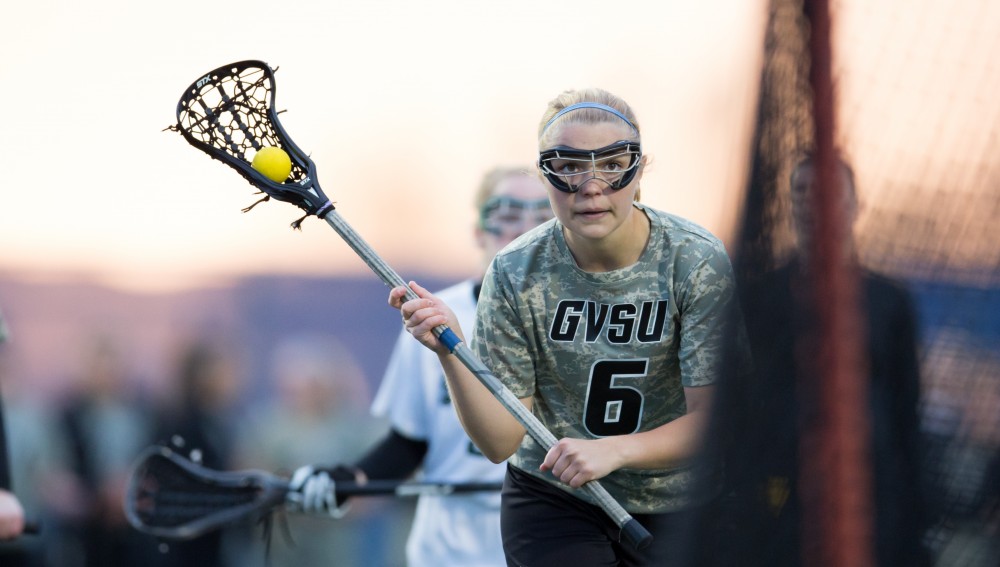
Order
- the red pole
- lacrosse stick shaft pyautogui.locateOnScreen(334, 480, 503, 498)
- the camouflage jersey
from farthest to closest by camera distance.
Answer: lacrosse stick shaft pyautogui.locateOnScreen(334, 480, 503, 498), the camouflage jersey, the red pole

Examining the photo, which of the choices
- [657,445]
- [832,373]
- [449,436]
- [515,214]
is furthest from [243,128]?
→ [449,436]

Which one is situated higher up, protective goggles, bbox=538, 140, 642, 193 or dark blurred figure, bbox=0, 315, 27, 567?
protective goggles, bbox=538, 140, 642, 193

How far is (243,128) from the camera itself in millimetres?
3562

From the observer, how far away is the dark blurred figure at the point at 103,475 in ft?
22.2

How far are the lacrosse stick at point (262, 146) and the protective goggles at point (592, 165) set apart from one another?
45 cm

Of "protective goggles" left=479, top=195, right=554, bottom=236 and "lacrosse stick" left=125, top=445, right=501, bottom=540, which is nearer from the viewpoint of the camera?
"protective goggles" left=479, top=195, right=554, bottom=236

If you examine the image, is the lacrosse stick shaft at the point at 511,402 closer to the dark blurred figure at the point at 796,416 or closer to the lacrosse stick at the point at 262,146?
the lacrosse stick at the point at 262,146

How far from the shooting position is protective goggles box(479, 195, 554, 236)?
5.66 m

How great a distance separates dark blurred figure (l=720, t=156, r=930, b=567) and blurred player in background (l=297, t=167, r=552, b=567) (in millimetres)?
3294

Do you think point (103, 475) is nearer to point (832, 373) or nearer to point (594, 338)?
point (594, 338)

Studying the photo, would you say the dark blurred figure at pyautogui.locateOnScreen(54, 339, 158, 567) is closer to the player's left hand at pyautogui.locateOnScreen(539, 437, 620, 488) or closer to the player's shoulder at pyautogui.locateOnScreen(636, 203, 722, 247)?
the player's shoulder at pyautogui.locateOnScreen(636, 203, 722, 247)

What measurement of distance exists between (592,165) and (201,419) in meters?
3.93

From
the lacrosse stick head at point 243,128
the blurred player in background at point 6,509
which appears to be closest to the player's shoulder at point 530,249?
the lacrosse stick head at point 243,128

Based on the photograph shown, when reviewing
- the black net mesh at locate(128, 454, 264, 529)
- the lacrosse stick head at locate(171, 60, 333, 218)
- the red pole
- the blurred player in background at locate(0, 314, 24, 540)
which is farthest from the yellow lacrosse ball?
the black net mesh at locate(128, 454, 264, 529)
